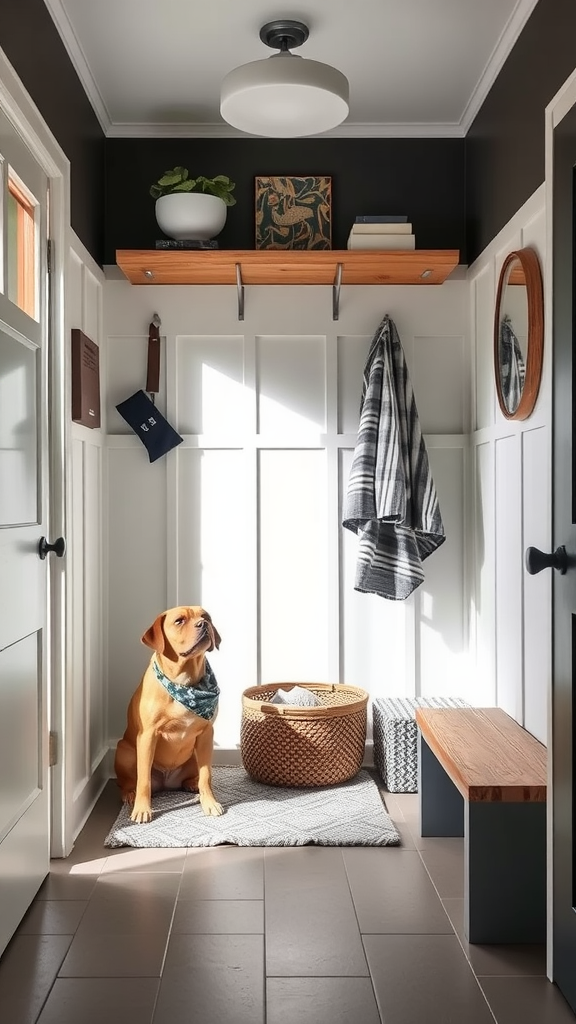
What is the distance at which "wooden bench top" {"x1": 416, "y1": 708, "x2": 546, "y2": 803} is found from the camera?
86.7 inches

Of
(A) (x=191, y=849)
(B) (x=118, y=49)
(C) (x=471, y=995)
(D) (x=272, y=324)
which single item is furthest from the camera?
(D) (x=272, y=324)

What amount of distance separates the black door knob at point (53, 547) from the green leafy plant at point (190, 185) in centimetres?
149

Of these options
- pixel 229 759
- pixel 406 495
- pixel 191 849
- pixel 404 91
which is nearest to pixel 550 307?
pixel 406 495

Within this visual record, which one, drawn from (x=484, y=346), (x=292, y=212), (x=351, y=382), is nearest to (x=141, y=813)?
(x=351, y=382)

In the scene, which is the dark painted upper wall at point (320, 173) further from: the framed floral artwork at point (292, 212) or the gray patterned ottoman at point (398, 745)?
the gray patterned ottoman at point (398, 745)

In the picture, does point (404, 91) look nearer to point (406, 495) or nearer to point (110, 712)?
point (406, 495)

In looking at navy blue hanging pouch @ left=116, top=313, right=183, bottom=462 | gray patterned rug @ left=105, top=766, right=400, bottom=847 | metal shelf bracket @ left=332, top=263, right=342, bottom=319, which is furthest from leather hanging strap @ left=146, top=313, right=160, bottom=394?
gray patterned rug @ left=105, top=766, right=400, bottom=847

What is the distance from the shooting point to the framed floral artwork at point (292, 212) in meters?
3.63

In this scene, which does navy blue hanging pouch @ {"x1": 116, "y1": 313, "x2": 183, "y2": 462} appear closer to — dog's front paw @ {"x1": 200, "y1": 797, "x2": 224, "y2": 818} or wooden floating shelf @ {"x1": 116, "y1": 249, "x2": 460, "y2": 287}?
wooden floating shelf @ {"x1": 116, "y1": 249, "x2": 460, "y2": 287}

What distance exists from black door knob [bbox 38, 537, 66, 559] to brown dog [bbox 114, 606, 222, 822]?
22.4 inches

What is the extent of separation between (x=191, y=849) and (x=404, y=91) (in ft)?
8.79

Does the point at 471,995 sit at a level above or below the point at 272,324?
below

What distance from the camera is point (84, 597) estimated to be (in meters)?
3.24

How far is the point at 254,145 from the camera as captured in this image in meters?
3.68
